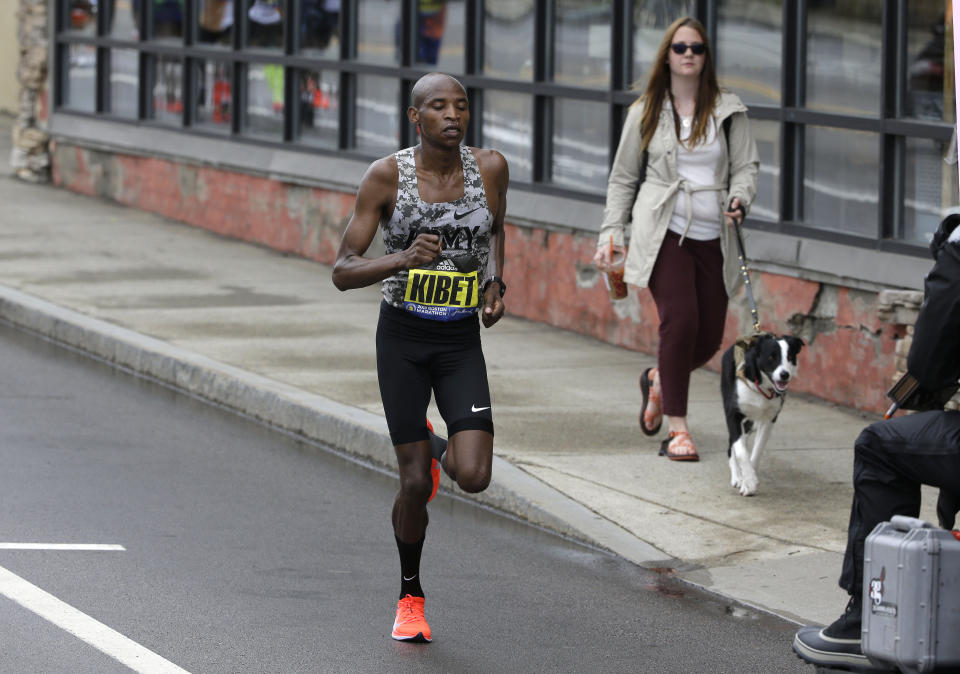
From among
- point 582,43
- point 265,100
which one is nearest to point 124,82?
point 265,100

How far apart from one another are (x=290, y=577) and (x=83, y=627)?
99 centimetres

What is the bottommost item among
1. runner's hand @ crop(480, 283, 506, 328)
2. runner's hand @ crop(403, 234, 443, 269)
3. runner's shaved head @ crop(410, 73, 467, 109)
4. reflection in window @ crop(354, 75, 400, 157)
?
runner's hand @ crop(480, 283, 506, 328)

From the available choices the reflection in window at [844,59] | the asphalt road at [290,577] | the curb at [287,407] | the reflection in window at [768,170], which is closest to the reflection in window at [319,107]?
the curb at [287,407]

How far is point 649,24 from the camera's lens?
38.2 feet

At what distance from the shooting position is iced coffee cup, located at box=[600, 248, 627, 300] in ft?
27.8

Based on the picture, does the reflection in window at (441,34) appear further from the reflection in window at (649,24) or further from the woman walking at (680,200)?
the woman walking at (680,200)

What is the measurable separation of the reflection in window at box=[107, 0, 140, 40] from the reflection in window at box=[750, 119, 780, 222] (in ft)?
29.7

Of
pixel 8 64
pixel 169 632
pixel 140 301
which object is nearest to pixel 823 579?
pixel 169 632

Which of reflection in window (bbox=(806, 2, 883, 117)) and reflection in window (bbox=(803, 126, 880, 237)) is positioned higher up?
reflection in window (bbox=(806, 2, 883, 117))

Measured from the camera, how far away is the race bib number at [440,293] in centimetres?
587

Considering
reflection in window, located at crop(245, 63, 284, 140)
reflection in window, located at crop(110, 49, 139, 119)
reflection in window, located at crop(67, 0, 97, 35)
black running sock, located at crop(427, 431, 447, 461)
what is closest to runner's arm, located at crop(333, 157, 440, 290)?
black running sock, located at crop(427, 431, 447, 461)

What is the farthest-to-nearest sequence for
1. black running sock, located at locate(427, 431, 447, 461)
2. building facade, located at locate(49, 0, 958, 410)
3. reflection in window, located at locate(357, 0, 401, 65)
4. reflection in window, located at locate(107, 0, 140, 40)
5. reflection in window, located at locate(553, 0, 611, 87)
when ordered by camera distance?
reflection in window, located at locate(107, 0, 140, 40) → reflection in window, located at locate(357, 0, 401, 65) → reflection in window, located at locate(553, 0, 611, 87) → building facade, located at locate(49, 0, 958, 410) → black running sock, located at locate(427, 431, 447, 461)

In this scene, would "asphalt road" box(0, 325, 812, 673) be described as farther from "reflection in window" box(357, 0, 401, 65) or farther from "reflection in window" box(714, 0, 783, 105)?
"reflection in window" box(357, 0, 401, 65)

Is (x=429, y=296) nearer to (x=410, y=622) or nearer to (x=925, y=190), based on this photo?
(x=410, y=622)
